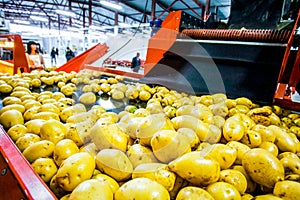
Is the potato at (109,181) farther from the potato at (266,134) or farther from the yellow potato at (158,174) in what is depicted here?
the potato at (266,134)

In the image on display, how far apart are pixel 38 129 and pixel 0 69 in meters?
5.24

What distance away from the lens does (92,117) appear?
154 centimetres

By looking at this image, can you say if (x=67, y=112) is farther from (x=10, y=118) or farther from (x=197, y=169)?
(x=197, y=169)

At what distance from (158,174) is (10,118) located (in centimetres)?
126

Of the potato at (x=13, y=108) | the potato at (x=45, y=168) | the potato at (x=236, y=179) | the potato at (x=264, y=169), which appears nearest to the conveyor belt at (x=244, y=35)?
the potato at (x=264, y=169)

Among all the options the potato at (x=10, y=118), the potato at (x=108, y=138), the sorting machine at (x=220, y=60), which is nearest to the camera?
the potato at (x=108, y=138)

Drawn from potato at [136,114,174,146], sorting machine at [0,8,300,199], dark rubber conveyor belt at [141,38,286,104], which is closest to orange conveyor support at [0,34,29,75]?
sorting machine at [0,8,300,199]

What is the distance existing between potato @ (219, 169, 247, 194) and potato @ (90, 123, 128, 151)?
51 cm

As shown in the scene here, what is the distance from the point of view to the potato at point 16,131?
54.0 inches

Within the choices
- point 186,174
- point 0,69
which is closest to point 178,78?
point 186,174

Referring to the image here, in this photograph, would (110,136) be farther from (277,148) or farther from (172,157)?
(277,148)

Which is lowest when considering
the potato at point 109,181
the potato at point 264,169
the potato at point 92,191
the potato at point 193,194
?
the potato at point 109,181

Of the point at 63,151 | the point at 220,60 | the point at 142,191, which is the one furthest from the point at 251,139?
the point at 220,60

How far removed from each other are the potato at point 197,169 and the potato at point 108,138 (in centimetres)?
32
